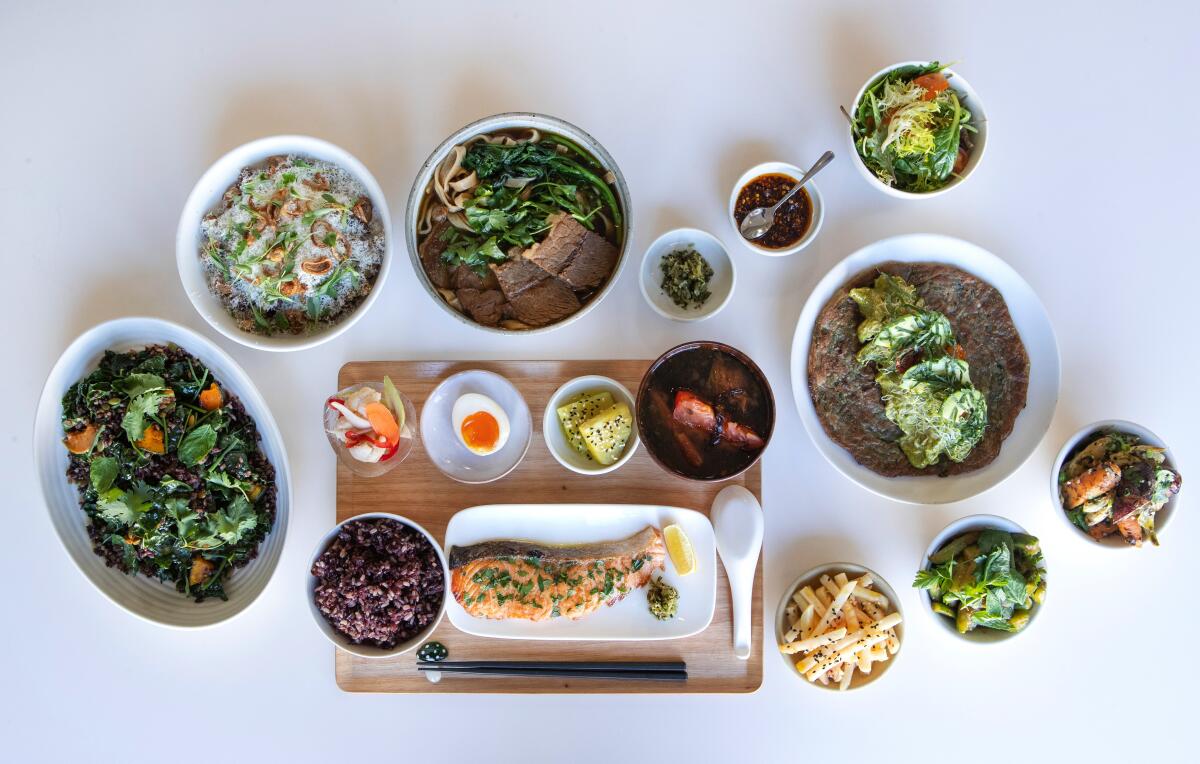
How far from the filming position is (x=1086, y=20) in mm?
2695

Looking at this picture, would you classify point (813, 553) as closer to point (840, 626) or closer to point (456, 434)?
point (840, 626)

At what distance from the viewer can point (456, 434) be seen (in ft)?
8.23

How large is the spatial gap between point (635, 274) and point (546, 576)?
1.13m

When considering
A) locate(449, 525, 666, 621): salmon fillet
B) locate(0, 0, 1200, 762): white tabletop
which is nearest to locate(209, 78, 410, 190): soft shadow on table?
locate(0, 0, 1200, 762): white tabletop

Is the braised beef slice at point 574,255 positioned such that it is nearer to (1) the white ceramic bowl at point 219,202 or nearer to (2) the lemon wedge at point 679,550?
(1) the white ceramic bowl at point 219,202

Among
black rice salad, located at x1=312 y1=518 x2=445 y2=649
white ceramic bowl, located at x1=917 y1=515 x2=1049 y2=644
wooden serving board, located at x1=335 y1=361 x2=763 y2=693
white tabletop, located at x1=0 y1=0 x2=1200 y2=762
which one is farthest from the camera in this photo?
white tabletop, located at x1=0 y1=0 x2=1200 y2=762

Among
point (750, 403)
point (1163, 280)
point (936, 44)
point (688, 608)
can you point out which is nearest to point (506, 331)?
point (750, 403)

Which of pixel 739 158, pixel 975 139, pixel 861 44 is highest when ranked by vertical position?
pixel 861 44

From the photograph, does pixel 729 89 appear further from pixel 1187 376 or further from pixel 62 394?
pixel 62 394

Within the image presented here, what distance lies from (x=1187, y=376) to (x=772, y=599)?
1795 millimetres

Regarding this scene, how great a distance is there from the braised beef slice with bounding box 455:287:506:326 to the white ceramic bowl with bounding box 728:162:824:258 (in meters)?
Result: 0.88

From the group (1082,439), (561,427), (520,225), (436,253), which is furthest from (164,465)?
(1082,439)

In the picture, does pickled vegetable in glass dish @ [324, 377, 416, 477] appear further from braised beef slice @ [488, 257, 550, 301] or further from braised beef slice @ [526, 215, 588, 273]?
braised beef slice @ [526, 215, 588, 273]

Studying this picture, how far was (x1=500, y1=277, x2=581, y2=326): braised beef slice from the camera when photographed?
239 cm
